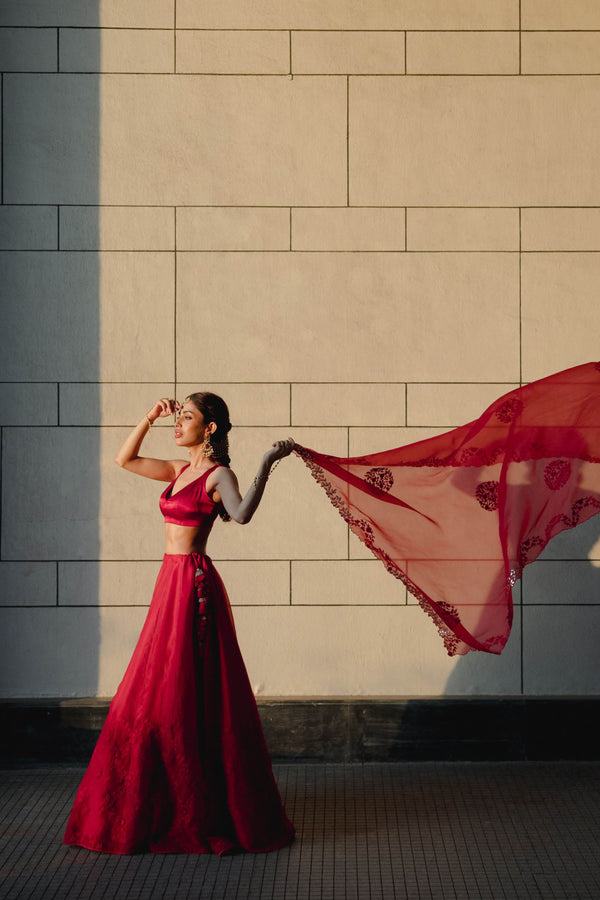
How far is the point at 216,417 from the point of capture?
3.48 m

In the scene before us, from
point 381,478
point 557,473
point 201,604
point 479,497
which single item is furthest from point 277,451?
point 557,473

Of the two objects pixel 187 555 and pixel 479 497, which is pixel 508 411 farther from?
pixel 187 555

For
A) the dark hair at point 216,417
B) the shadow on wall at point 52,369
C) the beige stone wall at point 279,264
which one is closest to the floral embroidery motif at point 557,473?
the beige stone wall at point 279,264

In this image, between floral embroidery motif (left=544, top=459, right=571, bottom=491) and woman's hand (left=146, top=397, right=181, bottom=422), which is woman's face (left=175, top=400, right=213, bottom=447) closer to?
woman's hand (left=146, top=397, right=181, bottom=422)

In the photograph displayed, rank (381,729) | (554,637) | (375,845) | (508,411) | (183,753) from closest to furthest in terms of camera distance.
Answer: (183,753), (375,845), (508,411), (381,729), (554,637)

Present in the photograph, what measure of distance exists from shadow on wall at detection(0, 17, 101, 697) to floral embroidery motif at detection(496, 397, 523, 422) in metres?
1.92

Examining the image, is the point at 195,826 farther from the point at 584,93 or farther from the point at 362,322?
the point at 584,93

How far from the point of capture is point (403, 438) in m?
4.47

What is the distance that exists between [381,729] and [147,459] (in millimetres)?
1724

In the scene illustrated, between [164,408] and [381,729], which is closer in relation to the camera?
[164,408]

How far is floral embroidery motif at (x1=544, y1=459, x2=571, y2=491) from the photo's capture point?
3537mm

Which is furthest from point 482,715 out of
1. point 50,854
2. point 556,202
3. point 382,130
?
point 382,130

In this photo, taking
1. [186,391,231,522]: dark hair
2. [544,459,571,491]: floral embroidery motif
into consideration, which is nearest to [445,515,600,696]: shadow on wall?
[544,459,571,491]: floral embroidery motif

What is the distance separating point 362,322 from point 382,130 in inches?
35.8
